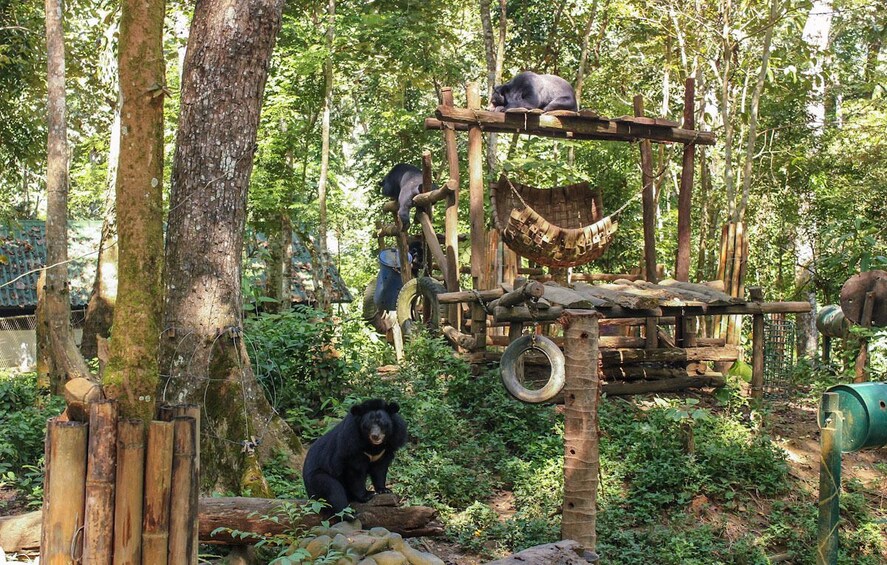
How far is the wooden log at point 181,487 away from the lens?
3383mm

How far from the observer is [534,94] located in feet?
34.5

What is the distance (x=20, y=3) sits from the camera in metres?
12.4

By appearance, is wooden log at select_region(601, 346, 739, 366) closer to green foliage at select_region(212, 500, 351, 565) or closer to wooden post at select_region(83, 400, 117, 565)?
green foliage at select_region(212, 500, 351, 565)

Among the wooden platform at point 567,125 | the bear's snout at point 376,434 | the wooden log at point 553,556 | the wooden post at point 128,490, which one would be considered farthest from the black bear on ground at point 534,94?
the wooden post at point 128,490

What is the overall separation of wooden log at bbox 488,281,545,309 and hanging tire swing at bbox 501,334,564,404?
387 mm

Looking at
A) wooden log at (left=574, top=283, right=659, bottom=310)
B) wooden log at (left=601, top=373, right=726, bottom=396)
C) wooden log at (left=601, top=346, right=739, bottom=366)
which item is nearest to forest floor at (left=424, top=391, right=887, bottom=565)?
wooden log at (left=601, top=373, right=726, bottom=396)

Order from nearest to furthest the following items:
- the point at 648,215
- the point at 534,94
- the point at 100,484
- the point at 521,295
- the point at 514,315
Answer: the point at 100,484, the point at 521,295, the point at 514,315, the point at 534,94, the point at 648,215

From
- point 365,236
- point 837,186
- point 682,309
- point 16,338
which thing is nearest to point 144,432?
point 682,309

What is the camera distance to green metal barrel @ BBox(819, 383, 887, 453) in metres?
4.56

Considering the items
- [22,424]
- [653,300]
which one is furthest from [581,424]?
[22,424]

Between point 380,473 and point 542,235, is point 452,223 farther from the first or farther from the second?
point 380,473

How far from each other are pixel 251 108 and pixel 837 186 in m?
12.0

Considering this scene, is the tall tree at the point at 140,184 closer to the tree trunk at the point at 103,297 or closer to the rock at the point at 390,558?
the rock at the point at 390,558

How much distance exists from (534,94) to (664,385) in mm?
3930
